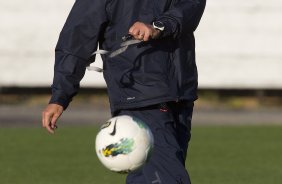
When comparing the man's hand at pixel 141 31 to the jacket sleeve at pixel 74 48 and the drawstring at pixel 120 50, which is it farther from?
the jacket sleeve at pixel 74 48

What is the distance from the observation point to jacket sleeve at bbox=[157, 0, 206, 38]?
6.53 m

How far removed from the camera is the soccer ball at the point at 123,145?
20.7 feet

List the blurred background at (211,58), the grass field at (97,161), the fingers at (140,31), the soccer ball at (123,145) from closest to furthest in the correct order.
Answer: the fingers at (140,31) < the soccer ball at (123,145) < the grass field at (97,161) < the blurred background at (211,58)

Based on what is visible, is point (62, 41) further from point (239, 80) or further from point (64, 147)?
point (239, 80)

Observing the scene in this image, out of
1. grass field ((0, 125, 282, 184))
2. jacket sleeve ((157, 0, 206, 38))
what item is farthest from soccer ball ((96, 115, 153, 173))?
grass field ((0, 125, 282, 184))

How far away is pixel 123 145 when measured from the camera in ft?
20.8

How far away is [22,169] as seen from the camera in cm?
1162

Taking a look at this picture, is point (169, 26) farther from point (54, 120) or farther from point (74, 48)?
point (54, 120)

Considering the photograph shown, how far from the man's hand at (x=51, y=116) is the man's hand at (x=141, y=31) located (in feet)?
2.65

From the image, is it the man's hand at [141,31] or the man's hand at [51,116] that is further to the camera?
the man's hand at [51,116]

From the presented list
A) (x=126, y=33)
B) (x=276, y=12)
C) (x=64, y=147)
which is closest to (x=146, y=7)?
(x=126, y=33)

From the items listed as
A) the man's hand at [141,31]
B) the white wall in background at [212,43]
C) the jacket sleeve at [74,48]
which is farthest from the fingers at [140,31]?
the white wall in background at [212,43]

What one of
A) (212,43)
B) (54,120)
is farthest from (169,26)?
(212,43)

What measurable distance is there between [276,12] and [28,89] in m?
4.97
